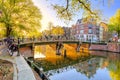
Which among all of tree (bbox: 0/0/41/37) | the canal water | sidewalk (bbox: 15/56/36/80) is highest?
tree (bbox: 0/0/41/37)

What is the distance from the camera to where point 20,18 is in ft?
94.7

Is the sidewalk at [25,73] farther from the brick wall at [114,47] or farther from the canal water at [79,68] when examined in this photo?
the brick wall at [114,47]

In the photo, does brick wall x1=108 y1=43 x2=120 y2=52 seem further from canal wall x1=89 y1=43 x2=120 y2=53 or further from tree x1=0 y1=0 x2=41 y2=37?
tree x1=0 y1=0 x2=41 y2=37

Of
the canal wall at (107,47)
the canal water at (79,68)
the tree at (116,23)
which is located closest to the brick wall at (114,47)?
the canal wall at (107,47)

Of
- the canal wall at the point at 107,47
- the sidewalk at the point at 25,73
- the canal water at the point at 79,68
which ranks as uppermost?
the sidewalk at the point at 25,73

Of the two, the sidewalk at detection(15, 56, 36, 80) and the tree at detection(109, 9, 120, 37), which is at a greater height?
the tree at detection(109, 9, 120, 37)

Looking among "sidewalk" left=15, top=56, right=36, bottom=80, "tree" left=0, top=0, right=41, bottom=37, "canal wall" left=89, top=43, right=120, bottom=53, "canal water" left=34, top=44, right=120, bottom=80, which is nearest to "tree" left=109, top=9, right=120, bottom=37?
"canal wall" left=89, top=43, right=120, bottom=53

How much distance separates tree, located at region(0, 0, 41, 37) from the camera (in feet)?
90.1

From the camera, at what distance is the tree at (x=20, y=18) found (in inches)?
1081

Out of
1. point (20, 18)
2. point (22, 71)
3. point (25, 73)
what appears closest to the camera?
point (25, 73)

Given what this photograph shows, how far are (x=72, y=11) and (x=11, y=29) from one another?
22023 millimetres

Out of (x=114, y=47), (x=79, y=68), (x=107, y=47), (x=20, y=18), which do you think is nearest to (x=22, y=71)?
(x=79, y=68)

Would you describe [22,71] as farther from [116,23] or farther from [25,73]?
[116,23]

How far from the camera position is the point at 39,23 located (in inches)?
1212
